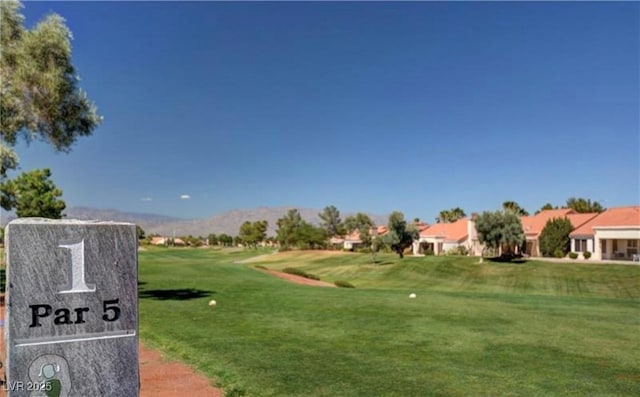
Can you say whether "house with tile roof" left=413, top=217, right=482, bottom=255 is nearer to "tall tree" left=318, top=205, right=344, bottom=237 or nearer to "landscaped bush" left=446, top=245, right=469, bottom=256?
"landscaped bush" left=446, top=245, right=469, bottom=256

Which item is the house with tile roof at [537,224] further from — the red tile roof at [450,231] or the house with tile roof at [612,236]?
the red tile roof at [450,231]

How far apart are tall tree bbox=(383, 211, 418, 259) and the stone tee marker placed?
51.6 meters

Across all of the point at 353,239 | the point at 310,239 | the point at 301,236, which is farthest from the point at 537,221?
the point at 353,239

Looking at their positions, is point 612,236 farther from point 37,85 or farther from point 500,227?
point 37,85

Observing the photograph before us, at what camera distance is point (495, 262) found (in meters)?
44.2

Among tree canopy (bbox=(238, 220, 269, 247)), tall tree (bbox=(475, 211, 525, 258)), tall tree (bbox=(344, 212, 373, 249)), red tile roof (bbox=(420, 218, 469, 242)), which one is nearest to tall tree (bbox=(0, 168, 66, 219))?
tall tree (bbox=(475, 211, 525, 258))

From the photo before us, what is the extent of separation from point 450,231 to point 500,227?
22.3m

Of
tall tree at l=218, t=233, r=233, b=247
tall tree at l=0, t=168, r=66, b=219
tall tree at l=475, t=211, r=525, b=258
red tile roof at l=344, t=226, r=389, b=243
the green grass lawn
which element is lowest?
tall tree at l=218, t=233, r=233, b=247

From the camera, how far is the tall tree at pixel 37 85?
14.6m

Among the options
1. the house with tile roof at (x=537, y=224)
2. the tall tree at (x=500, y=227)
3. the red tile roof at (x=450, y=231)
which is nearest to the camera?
the tall tree at (x=500, y=227)

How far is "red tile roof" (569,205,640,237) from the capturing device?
1796 inches

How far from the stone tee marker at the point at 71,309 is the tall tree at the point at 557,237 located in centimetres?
5221

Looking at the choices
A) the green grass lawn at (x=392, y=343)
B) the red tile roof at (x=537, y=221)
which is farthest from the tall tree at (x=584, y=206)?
the green grass lawn at (x=392, y=343)

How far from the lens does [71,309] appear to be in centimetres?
308
